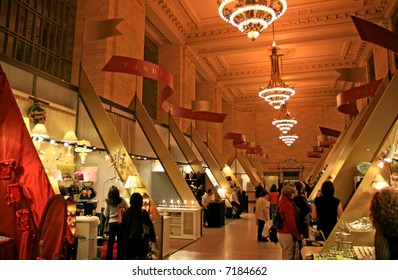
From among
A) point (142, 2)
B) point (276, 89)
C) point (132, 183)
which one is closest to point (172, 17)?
point (142, 2)

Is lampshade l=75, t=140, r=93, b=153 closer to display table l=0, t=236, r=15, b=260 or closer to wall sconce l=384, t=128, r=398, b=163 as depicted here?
display table l=0, t=236, r=15, b=260

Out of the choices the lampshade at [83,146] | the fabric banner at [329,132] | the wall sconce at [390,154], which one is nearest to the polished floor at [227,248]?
the wall sconce at [390,154]

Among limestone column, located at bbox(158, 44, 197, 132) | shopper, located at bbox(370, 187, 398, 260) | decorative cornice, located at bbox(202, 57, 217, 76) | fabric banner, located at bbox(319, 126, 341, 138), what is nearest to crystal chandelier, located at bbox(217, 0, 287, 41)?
shopper, located at bbox(370, 187, 398, 260)

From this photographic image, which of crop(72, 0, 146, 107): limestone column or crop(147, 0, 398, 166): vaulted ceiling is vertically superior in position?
crop(147, 0, 398, 166): vaulted ceiling

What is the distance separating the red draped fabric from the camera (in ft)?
11.9

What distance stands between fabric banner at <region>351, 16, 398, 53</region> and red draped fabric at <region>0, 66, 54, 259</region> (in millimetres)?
5261

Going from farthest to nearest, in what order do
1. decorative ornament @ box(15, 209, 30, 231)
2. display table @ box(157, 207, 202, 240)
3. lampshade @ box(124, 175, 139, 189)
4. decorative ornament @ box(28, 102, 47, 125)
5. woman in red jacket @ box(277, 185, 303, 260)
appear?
display table @ box(157, 207, 202, 240), lampshade @ box(124, 175, 139, 189), decorative ornament @ box(28, 102, 47, 125), woman in red jacket @ box(277, 185, 303, 260), decorative ornament @ box(15, 209, 30, 231)

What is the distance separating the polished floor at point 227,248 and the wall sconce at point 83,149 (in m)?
2.76

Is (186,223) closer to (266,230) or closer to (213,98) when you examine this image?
(266,230)

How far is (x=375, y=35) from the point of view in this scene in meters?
5.21

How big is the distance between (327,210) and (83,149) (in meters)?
4.79
